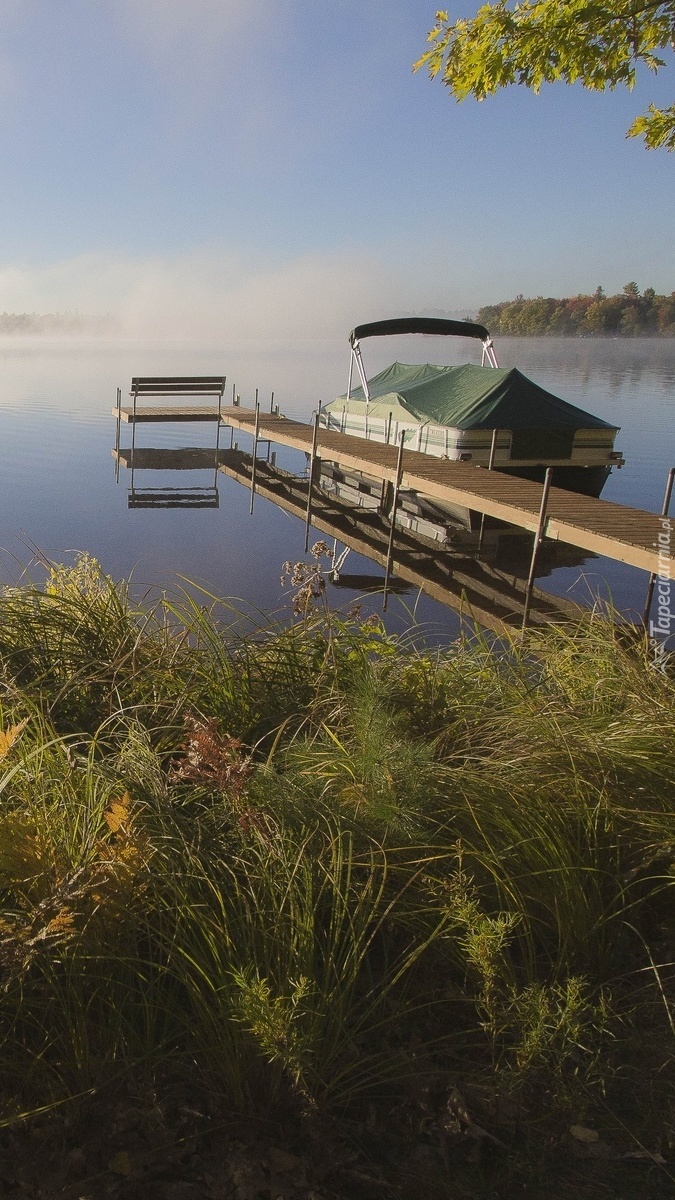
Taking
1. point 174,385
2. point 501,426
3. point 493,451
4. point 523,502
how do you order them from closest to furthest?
point 523,502 → point 493,451 → point 501,426 → point 174,385

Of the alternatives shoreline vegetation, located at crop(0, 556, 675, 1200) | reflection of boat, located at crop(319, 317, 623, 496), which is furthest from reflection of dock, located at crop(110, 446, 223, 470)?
shoreline vegetation, located at crop(0, 556, 675, 1200)

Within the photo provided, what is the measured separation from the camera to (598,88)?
9.04 m

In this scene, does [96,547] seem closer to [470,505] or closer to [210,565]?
[210,565]

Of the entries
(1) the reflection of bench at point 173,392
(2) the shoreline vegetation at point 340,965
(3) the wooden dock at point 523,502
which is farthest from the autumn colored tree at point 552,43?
(1) the reflection of bench at point 173,392

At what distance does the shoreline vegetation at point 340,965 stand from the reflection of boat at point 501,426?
1459 cm

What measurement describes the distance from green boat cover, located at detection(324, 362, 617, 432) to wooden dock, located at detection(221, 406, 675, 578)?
0.82m

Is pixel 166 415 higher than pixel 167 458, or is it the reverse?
pixel 166 415

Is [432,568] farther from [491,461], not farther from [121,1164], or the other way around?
[121,1164]

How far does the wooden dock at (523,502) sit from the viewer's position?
10312mm

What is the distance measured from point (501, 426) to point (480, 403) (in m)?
0.72

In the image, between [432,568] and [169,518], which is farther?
[169,518]

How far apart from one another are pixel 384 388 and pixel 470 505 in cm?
→ 899

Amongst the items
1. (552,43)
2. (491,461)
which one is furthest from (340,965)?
(491,461)

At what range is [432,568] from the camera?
15.5m
